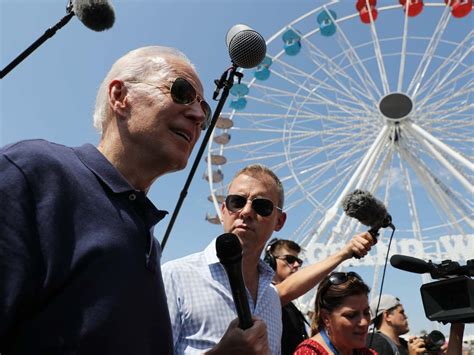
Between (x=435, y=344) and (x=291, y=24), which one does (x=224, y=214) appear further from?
(x=291, y=24)

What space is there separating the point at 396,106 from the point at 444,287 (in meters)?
11.9

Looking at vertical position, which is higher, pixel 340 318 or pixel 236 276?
pixel 236 276

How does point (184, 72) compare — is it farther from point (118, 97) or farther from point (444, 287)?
point (444, 287)

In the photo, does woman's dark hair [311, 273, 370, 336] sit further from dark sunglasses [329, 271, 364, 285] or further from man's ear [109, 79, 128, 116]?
man's ear [109, 79, 128, 116]

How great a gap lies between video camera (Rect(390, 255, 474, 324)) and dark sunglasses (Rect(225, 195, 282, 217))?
591mm

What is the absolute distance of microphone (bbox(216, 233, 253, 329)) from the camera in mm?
940

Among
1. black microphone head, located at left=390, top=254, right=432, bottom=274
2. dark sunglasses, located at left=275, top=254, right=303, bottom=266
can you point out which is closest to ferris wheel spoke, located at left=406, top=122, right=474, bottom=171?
dark sunglasses, located at left=275, top=254, right=303, bottom=266

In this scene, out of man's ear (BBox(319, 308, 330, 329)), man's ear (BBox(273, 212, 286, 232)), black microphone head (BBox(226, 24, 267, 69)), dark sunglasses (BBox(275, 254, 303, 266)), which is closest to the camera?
black microphone head (BBox(226, 24, 267, 69))

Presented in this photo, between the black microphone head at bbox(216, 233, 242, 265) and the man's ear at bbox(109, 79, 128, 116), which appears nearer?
the black microphone head at bbox(216, 233, 242, 265)

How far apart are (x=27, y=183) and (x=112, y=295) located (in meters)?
0.27

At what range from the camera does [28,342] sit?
790 millimetres

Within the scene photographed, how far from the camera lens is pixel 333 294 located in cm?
248

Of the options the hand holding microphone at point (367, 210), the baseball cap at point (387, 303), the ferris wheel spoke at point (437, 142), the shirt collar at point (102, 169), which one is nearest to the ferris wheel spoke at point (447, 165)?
the ferris wheel spoke at point (437, 142)

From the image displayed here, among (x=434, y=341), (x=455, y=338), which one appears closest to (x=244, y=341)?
(x=455, y=338)
